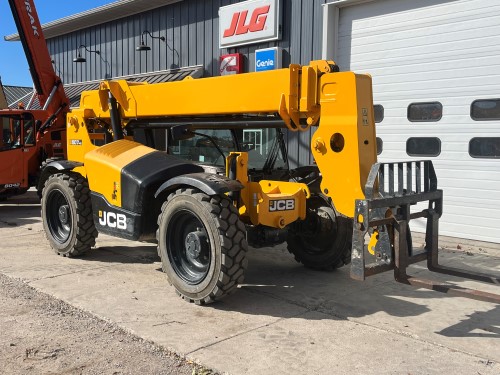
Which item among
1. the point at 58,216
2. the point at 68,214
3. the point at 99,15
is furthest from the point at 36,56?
the point at 68,214

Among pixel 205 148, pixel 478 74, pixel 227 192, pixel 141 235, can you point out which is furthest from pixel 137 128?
pixel 478 74

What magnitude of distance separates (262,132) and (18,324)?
3342 millimetres

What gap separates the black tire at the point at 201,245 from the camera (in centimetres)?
473

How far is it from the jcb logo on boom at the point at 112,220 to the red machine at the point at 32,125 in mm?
6011

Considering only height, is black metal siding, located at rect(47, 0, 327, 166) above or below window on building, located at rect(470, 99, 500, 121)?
above

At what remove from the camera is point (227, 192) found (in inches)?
192

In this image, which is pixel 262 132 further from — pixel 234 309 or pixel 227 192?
pixel 234 309

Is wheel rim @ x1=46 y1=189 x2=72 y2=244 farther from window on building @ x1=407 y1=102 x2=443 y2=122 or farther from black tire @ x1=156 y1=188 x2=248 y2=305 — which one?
window on building @ x1=407 y1=102 x2=443 y2=122

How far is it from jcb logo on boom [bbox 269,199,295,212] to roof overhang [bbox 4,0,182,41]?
9463 millimetres

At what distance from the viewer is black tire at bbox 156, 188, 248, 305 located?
4734 millimetres

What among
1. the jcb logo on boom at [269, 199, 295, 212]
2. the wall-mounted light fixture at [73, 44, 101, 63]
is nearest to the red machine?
the wall-mounted light fixture at [73, 44, 101, 63]

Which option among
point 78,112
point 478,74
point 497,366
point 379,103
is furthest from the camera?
point 379,103

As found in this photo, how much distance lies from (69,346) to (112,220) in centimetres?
215

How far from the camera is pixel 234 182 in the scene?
496 centimetres
